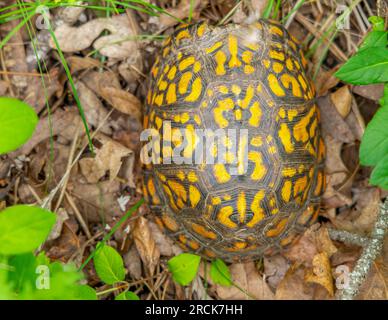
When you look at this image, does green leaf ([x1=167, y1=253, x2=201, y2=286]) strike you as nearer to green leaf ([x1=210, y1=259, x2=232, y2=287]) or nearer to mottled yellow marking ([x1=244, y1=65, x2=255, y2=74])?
green leaf ([x1=210, y1=259, x2=232, y2=287])

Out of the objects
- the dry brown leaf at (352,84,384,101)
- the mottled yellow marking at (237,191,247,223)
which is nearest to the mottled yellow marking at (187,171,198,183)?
the mottled yellow marking at (237,191,247,223)

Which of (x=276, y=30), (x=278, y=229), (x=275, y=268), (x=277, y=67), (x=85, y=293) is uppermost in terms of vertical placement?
(x=276, y=30)

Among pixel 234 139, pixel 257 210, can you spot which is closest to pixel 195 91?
pixel 234 139

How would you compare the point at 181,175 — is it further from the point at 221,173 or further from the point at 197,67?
the point at 197,67

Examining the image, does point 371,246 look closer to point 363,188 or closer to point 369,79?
point 363,188

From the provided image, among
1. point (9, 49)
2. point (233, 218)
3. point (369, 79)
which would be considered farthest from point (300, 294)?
point (9, 49)

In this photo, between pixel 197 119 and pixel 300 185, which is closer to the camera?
pixel 197 119
